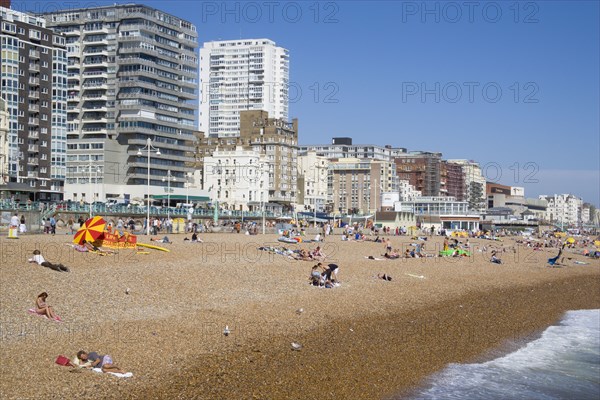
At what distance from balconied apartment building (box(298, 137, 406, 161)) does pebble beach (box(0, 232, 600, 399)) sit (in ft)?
425

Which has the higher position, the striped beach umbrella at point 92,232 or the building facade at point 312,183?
the building facade at point 312,183

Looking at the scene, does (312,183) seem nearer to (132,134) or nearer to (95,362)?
(132,134)

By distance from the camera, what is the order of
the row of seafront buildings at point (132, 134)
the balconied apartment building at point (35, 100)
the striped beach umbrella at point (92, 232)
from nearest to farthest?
the striped beach umbrella at point (92, 232) < the balconied apartment building at point (35, 100) < the row of seafront buildings at point (132, 134)

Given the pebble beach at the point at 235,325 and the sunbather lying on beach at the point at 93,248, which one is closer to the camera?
the pebble beach at the point at 235,325

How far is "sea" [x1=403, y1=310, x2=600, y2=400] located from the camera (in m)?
16.8

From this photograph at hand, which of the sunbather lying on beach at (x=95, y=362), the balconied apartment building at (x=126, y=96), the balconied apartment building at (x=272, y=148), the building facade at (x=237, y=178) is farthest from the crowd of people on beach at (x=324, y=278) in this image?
the balconied apartment building at (x=272, y=148)

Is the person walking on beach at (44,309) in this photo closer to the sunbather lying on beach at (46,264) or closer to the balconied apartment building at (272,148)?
the sunbather lying on beach at (46,264)

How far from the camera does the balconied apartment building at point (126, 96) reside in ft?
293

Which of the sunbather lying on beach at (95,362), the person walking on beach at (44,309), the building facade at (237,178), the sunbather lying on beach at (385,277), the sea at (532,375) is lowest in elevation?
the sea at (532,375)

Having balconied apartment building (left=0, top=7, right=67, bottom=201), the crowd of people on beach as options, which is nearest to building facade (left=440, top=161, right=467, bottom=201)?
balconied apartment building (left=0, top=7, right=67, bottom=201)

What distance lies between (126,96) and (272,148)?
2978 centimetres

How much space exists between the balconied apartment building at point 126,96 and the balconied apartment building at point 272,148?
16465 millimetres

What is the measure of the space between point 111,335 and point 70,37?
8828 centimetres

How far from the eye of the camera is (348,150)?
166000 mm
